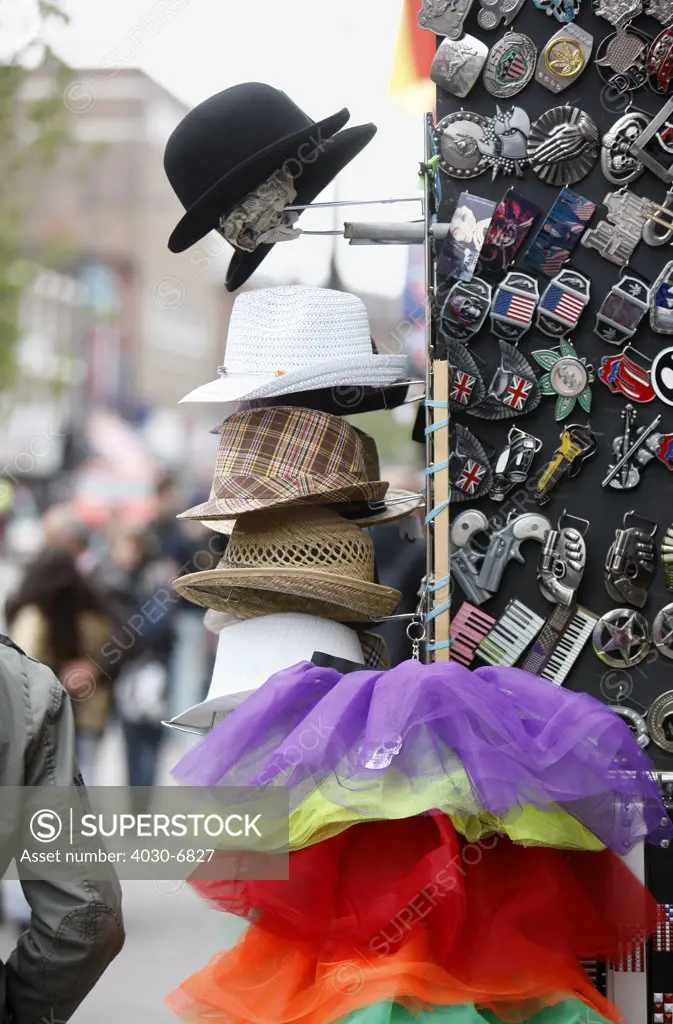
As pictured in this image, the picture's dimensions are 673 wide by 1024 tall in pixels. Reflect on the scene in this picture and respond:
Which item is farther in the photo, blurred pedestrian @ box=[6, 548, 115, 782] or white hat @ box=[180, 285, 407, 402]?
blurred pedestrian @ box=[6, 548, 115, 782]

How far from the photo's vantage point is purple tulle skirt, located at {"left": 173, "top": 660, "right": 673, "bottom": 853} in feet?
5.34

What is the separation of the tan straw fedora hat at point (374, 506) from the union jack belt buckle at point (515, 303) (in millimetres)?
335

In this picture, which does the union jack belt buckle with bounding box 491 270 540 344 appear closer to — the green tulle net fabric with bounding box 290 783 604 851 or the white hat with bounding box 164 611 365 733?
the white hat with bounding box 164 611 365 733

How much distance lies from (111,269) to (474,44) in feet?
13.6

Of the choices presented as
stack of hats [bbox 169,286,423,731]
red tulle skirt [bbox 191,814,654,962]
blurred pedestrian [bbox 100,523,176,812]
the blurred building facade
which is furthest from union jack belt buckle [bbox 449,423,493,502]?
the blurred building facade

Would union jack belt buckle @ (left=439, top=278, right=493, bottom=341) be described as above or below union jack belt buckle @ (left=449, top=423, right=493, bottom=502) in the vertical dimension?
above

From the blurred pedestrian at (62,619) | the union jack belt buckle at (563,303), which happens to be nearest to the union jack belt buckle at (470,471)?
the union jack belt buckle at (563,303)

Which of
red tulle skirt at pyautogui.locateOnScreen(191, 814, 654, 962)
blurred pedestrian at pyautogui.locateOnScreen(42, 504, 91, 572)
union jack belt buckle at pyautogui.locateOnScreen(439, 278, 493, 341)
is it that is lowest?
blurred pedestrian at pyautogui.locateOnScreen(42, 504, 91, 572)

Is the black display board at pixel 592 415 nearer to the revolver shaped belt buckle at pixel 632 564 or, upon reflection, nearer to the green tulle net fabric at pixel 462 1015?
A: the revolver shaped belt buckle at pixel 632 564

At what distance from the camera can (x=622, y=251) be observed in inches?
86.5

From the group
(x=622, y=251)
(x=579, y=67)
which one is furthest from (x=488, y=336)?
(x=579, y=67)

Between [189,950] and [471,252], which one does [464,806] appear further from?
[189,950]

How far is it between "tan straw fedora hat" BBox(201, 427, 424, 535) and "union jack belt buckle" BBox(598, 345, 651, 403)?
417 millimetres

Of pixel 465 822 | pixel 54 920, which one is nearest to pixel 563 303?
pixel 465 822
